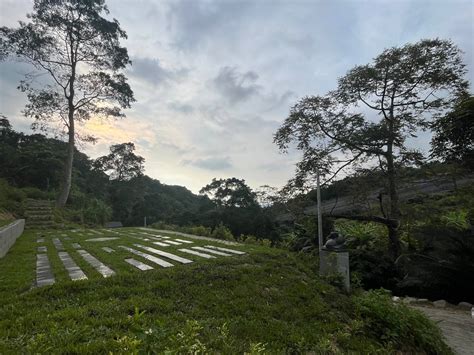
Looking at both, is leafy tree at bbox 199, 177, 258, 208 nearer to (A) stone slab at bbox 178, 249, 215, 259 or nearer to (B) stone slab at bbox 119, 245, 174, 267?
(A) stone slab at bbox 178, 249, 215, 259

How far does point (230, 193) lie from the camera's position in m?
20.6

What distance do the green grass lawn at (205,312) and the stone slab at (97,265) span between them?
11 cm

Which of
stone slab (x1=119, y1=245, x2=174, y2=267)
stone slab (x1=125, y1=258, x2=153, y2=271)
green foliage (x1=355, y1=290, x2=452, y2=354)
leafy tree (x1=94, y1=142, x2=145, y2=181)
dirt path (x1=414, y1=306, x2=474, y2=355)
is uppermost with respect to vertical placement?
leafy tree (x1=94, y1=142, x2=145, y2=181)

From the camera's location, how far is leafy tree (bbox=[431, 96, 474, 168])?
5.45 m

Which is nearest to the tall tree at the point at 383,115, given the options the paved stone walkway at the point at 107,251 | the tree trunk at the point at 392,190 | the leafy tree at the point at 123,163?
the tree trunk at the point at 392,190

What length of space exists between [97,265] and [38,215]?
9689mm

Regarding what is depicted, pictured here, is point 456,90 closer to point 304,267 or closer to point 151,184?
point 304,267

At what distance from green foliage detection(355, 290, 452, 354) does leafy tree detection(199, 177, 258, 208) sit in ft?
46.8

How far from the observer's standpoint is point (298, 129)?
7105 mm

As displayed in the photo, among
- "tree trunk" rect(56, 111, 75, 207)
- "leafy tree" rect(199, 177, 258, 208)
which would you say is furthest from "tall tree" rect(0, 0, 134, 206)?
"leafy tree" rect(199, 177, 258, 208)

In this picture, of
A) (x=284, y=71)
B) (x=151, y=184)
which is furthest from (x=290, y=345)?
(x=151, y=184)

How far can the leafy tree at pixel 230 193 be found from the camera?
61.4ft

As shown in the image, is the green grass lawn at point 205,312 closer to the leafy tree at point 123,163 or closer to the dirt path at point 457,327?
the dirt path at point 457,327

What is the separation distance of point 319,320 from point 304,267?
1.83 metres
